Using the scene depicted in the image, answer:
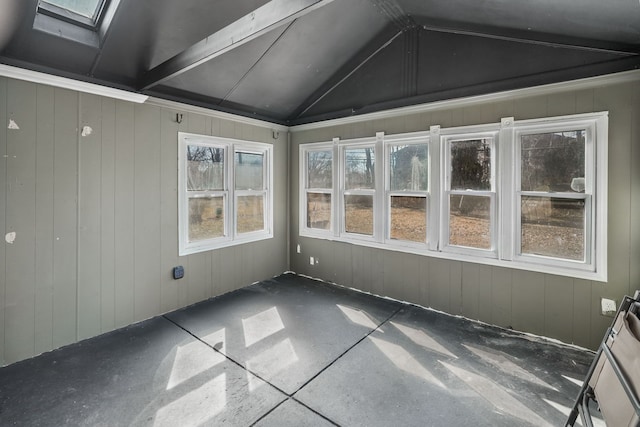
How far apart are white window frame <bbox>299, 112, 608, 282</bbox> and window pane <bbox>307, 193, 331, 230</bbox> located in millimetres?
471

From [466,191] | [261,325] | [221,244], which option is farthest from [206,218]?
[466,191]

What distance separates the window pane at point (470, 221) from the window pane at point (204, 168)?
2873 millimetres

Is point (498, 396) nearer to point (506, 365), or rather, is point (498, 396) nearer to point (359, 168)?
point (506, 365)

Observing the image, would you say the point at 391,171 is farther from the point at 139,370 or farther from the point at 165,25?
the point at 139,370

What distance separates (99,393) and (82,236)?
1412 millimetres

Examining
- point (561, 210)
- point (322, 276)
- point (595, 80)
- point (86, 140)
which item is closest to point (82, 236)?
point (86, 140)

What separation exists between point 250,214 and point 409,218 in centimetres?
223

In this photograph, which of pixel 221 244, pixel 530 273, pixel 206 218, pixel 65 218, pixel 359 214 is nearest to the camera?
pixel 65 218

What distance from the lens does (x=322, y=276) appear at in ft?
15.1

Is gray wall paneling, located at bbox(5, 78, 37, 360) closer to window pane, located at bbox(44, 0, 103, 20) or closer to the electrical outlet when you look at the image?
window pane, located at bbox(44, 0, 103, 20)

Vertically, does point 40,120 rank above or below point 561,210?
above

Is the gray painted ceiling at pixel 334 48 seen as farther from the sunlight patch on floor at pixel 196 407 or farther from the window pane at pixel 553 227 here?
the sunlight patch on floor at pixel 196 407

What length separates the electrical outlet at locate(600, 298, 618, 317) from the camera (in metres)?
2.55

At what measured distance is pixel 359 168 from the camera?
418 centimetres
